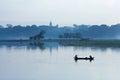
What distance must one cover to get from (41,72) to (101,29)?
395 ft

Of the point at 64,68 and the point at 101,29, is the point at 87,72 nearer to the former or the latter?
the point at 64,68

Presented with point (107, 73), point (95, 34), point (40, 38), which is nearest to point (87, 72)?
point (107, 73)

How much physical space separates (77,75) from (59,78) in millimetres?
2241

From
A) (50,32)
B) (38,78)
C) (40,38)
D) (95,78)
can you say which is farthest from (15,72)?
(50,32)

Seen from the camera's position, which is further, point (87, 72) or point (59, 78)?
point (87, 72)

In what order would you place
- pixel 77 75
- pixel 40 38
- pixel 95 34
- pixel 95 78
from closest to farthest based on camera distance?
pixel 95 78 < pixel 77 75 < pixel 40 38 < pixel 95 34

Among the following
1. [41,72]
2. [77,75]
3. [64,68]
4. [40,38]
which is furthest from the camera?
[40,38]

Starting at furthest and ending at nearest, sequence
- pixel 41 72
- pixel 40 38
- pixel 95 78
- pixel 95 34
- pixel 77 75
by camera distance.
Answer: pixel 95 34 < pixel 40 38 < pixel 41 72 < pixel 77 75 < pixel 95 78

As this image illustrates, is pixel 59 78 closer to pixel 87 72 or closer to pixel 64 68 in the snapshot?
pixel 87 72

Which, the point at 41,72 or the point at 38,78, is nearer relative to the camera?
the point at 38,78

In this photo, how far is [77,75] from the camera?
2909 centimetres

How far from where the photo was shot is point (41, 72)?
31031mm

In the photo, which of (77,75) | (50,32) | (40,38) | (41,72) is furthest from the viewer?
(50,32)

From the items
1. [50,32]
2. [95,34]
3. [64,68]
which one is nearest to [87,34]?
[95,34]
